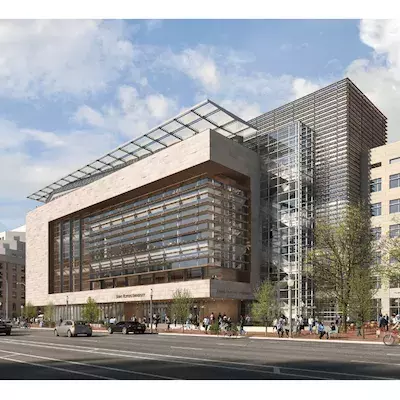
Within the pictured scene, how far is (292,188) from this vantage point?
225 feet

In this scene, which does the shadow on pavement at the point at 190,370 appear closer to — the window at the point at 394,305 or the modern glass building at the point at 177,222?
the modern glass building at the point at 177,222

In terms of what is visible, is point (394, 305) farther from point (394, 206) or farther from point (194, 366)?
point (194, 366)

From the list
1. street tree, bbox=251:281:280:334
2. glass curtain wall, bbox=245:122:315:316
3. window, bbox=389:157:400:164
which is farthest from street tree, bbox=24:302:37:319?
window, bbox=389:157:400:164

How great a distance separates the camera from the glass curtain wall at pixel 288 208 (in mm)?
66188

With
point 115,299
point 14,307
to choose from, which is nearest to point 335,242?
point 115,299

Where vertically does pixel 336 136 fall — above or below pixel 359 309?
above

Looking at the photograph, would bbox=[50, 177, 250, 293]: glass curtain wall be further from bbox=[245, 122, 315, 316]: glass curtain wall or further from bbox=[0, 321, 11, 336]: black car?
bbox=[0, 321, 11, 336]: black car

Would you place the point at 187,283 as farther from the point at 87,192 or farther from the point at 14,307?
the point at 14,307

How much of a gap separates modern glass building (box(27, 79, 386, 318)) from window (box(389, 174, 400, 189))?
3.04m

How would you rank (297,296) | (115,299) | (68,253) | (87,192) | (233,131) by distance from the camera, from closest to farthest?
(297,296), (233,131), (115,299), (87,192), (68,253)

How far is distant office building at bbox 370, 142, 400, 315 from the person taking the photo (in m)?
68.1

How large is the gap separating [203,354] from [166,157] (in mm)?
49865

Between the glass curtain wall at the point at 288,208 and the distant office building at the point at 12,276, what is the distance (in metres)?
109

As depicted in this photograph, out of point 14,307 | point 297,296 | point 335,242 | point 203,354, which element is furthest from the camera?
point 14,307
